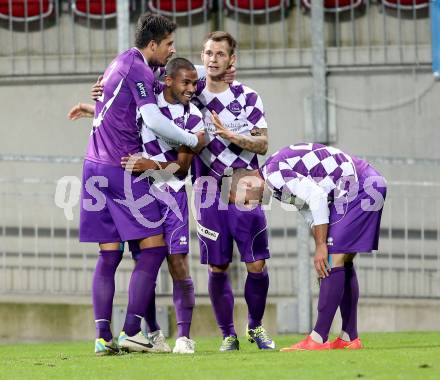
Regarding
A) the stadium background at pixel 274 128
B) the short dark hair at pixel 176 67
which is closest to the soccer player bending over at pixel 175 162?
the short dark hair at pixel 176 67

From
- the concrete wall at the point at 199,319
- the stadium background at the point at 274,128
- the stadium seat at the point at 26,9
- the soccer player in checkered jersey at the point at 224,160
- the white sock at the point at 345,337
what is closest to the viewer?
the white sock at the point at 345,337

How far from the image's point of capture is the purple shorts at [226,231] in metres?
8.42

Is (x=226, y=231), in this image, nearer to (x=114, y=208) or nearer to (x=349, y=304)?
(x=349, y=304)

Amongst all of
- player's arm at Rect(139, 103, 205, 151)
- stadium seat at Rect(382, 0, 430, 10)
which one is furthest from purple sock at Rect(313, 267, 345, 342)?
stadium seat at Rect(382, 0, 430, 10)

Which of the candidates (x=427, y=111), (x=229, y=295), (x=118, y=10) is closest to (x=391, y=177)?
(x=427, y=111)

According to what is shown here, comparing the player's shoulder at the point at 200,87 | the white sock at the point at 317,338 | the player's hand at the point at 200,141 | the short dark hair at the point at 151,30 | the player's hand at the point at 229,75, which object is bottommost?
the white sock at the point at 317,338

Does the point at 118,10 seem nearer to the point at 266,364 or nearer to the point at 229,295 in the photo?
the point at 229,295

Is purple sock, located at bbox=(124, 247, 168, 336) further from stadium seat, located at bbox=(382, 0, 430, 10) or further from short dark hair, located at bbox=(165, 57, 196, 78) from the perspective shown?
stadium seat, located at bbox=(382, 0, 430, 10)

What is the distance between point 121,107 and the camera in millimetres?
7746

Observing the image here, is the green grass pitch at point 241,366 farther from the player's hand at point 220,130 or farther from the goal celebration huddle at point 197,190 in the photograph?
the player's hand at point 220,130

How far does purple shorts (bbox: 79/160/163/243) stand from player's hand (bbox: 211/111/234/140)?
2.06 feet

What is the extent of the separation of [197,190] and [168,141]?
61 centimetres

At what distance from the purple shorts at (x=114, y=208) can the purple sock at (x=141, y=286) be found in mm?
117

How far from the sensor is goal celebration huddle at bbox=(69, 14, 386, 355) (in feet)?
25.4
